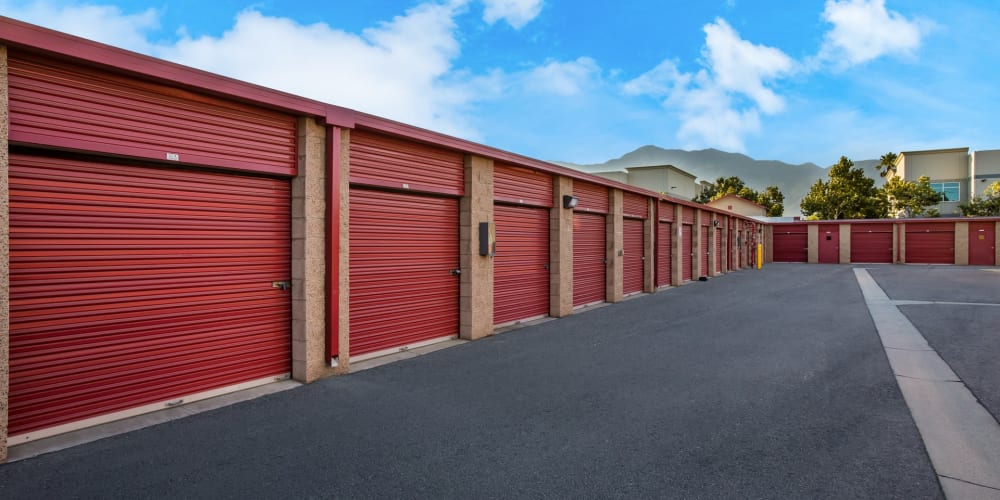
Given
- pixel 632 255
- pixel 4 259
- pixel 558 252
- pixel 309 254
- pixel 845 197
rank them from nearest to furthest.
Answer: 1. pixel 4 259
2. pixel 309 254
3. pixel 558 252
4. pixel 632 255
5. pixel 845 197

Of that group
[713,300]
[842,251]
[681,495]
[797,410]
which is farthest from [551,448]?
[842,251]

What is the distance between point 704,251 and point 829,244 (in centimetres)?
1815

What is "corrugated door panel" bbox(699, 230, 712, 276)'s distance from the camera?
74.8ft

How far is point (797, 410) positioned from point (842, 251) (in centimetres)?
3620

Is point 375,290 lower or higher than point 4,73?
lower

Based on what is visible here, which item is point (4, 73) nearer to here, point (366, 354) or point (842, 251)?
point (366, 354)

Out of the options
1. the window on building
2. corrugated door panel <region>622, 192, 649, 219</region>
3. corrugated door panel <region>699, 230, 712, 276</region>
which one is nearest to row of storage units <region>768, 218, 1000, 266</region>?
corrugated door panel <region>699, 230, 712, 276</region>

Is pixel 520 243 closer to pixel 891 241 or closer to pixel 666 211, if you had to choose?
pixel 666 211

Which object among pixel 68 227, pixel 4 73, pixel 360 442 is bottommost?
pixel 360 442

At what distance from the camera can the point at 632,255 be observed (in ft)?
52.0

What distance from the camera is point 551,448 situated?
394cm

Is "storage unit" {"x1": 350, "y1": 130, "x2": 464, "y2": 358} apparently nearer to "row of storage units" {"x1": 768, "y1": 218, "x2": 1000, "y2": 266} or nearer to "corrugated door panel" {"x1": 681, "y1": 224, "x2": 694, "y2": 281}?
"corrugated door panel" {"x1": 681, "y1": 224, "x2": 694, "y2": 281}

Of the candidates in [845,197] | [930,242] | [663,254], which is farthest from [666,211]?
[845,197]

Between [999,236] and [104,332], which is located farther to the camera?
[999,236]
